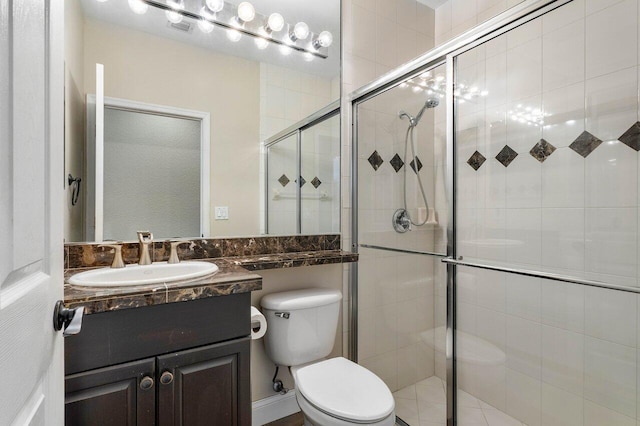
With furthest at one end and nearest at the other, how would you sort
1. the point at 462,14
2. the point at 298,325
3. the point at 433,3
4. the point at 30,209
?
the point at 433,3
the point at 462,14
the point at 298,325
the point at 30,209

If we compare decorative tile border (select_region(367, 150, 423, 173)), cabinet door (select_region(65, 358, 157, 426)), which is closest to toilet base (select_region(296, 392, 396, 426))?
cabinet door (select_region(65, 358, 157, 426))

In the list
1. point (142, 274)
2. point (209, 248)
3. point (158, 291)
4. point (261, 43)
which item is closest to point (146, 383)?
point (158, 291)

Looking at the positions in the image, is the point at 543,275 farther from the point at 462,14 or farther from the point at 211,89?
the point at 462,14

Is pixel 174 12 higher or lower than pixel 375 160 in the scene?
higher

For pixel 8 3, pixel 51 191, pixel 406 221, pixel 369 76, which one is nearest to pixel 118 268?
pixel 51 191

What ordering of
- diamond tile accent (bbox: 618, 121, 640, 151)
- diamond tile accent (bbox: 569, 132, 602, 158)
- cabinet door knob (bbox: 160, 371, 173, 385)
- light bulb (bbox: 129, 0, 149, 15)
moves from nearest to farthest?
cabinet door knob (bbox: 160, 371, 173, 385)
diamond tile accent (bbox: 618, 121, 640, 151)
diamond tile accent (bbox: 569, 132, 602, 158)
light bulb (bbox: 129, 0, 149, 15)

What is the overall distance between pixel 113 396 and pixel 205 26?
1.64 m

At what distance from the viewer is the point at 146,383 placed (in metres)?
1.05

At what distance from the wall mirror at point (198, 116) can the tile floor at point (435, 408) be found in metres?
1.05

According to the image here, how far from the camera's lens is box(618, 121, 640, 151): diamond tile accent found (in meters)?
1.18

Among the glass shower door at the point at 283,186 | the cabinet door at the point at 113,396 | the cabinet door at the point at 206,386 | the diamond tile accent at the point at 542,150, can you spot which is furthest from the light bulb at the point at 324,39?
the cabinet door at the point at 113,396

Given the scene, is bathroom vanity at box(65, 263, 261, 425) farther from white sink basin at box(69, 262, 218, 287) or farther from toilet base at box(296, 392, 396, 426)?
toilet base at box(296, 392, 396, 426)

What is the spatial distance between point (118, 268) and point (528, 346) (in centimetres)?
184

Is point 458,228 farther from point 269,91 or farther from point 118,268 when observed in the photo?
point 118,268
